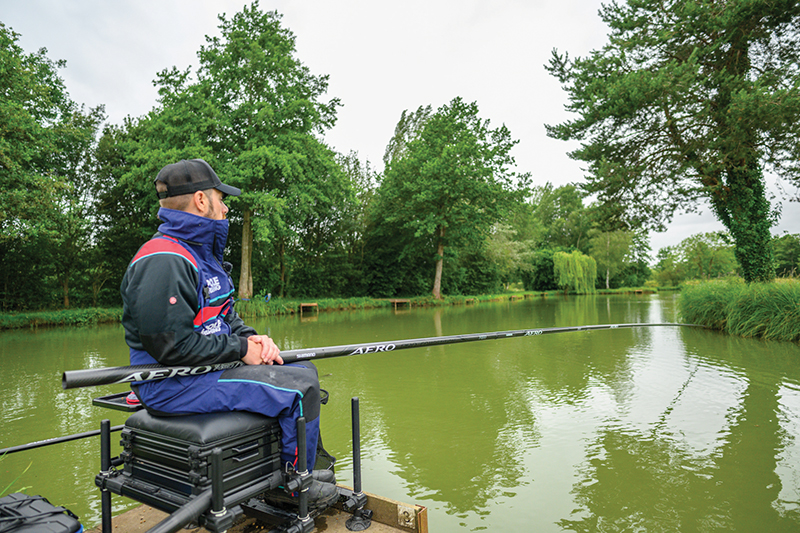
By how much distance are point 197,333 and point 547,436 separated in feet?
11.1

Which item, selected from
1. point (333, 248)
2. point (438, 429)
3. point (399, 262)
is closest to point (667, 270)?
point (399, 262)

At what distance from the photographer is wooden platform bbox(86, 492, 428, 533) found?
1879 mm

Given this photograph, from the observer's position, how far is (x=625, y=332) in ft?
36.8

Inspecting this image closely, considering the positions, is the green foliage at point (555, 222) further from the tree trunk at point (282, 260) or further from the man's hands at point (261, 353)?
the man's hands at point (261, 353)

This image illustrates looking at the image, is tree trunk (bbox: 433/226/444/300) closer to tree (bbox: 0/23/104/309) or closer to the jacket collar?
tree (bbox: 0/23/104/309)

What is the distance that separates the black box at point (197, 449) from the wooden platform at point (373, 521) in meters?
0.42

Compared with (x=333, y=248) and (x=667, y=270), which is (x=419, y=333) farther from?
(x=667, y=270)

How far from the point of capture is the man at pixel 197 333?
1.57 m

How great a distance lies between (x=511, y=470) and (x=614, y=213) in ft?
37.1

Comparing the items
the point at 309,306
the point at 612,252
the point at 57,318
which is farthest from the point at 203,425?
the point at 612,252

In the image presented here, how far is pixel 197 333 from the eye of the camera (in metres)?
1.64

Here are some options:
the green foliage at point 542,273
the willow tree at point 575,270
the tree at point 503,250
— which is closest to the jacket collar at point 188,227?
the tree at point 503,250

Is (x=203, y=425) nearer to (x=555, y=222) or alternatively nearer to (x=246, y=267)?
(x=246, y=267)

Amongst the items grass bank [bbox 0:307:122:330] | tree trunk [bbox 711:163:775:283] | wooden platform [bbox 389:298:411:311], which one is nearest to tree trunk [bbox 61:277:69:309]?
grass bank [bbox 0:307:122:330]
